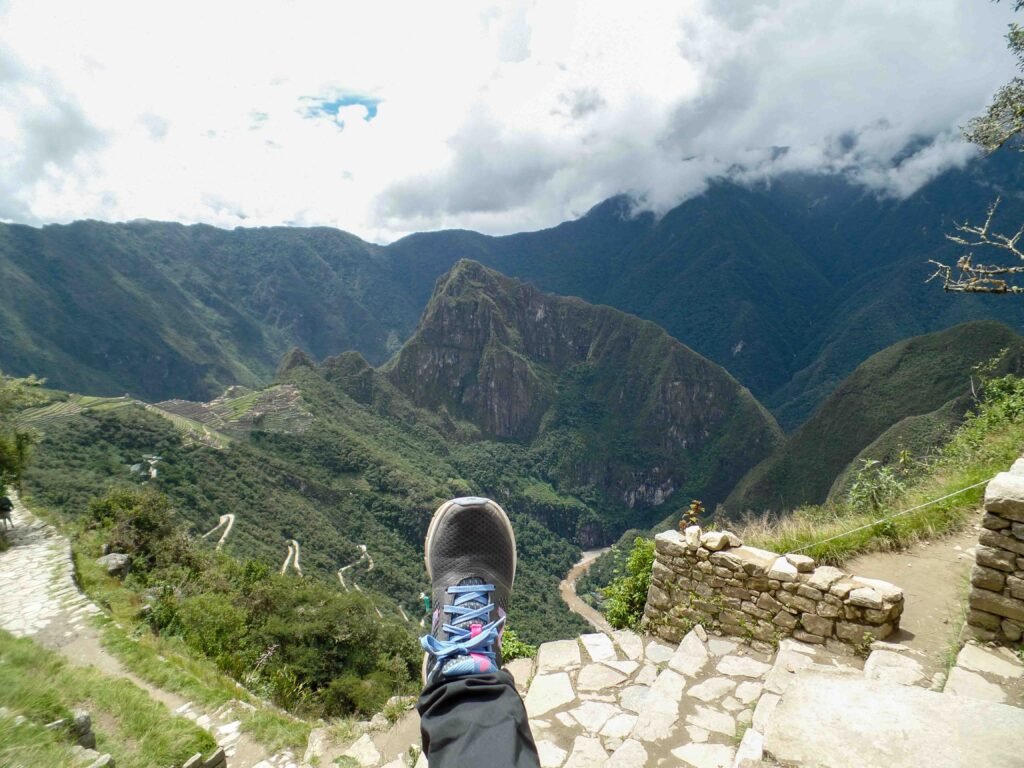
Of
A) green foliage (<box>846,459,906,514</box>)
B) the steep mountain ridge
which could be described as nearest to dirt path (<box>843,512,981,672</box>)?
green foliage (<box>846,459,906,514</box>)

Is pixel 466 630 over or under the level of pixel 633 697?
over

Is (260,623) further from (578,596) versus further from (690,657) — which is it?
(578,596)

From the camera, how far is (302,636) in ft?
37.7

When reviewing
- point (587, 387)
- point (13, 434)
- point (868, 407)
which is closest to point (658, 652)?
point (13, 434)

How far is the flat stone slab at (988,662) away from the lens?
3.19 meters

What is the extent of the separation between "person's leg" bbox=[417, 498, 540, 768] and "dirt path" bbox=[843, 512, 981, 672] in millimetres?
3173

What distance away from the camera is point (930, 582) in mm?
4660

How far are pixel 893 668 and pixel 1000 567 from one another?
40.3 inches

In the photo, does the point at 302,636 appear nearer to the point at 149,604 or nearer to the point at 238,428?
the point at 149,604

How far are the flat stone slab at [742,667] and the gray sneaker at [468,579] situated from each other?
2.02 m

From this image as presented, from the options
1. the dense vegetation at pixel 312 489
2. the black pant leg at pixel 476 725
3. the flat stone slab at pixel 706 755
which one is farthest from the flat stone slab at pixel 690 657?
the dense vegetation at pixel 312 489

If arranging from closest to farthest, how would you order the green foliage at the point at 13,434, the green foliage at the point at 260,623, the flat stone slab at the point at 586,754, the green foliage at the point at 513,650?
the flat stone slab at the point at 586,754
the green foliage at the point at 513,650
the green foliage at the point at 260,623
the green foliage at the point at 13,434

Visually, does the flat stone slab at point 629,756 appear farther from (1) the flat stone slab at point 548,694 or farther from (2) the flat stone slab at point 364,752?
(2) the flat stone slab at point 364,752

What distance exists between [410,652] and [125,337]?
236574 millimetres
